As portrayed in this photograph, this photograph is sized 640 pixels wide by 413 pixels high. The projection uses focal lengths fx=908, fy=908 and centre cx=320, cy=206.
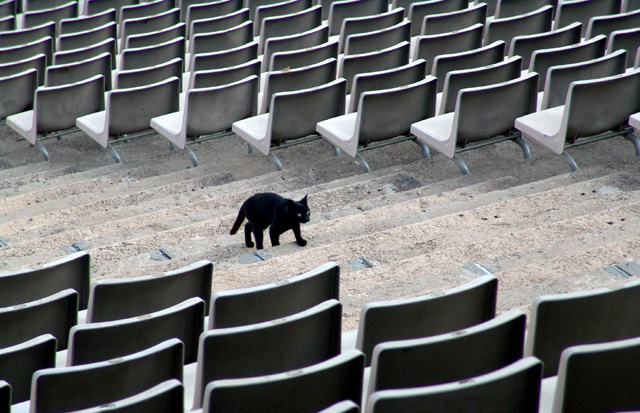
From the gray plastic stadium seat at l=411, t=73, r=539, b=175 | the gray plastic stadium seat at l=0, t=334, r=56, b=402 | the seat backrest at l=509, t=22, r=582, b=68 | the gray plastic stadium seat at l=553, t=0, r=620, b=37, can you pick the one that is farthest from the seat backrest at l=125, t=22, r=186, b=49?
the gray plastic stadium seat at l=0, t=334, r=56, b=402

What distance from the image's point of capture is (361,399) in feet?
8.77

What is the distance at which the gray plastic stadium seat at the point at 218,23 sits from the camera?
792cm

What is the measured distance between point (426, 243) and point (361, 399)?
2.02 meters

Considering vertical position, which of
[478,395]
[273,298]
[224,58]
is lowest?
[224,58]

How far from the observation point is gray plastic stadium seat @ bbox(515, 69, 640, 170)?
5.47m

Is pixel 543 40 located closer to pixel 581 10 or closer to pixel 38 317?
pixel 581 10

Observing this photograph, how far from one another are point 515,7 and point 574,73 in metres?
2.35

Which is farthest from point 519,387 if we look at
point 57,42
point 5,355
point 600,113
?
point 57,42

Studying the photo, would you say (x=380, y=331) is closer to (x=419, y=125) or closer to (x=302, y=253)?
(x=302, y=253)

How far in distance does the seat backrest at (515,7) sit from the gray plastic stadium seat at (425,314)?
5.28 meters

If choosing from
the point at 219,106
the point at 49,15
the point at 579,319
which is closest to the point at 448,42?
the point at 219,106

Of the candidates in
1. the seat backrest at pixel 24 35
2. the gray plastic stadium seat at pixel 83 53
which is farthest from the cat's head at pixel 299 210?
the seat backrest at pixel 24 35

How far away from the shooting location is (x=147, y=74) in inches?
267

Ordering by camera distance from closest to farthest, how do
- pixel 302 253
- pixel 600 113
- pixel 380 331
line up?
1. pixel 380 331
2. pixel 302 253
3. pixel 600 113
